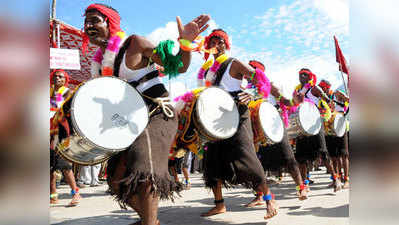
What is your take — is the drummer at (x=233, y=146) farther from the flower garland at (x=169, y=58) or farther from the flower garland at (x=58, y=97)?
the flower garland at (x=58, y=97)

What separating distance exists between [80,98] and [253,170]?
71.1 inches

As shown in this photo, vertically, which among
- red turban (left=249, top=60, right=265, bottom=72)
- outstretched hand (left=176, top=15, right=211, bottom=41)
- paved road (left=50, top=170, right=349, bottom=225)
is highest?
red turban (left=249, top=60, right=265, bottom=72)

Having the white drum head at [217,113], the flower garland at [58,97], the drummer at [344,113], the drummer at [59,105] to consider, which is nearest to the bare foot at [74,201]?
the drummer at [59,105]

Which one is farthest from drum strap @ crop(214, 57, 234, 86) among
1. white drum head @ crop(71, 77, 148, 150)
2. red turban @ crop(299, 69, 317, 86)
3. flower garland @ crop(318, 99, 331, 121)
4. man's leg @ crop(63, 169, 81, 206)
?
flower garland @ crop(318, 99, 331, 121)

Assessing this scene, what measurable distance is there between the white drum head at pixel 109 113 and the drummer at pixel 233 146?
129 cm

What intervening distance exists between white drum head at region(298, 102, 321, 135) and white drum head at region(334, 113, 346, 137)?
80 cm

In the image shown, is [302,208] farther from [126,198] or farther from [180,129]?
[126,198]

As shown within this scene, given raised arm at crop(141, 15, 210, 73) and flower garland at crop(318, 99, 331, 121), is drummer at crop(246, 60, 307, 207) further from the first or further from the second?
raised arm at crop(141, 15, 210, 73)

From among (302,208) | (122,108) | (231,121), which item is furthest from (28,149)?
(302,208)

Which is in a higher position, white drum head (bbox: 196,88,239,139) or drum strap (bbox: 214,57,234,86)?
drum strap (bbox: 214,57,234,86)

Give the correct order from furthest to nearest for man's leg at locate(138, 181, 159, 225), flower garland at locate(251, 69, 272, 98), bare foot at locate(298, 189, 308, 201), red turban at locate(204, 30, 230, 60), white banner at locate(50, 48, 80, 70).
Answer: white banner at locate(50, 48, 80, 70)
bare foot at locate(298, 189, 308, 201)
red turban at locate(204, 30, 230, 60)
flower garland at locate(251, 69, 272, 98)
man's leg at locate(138, 181, 159, 225)

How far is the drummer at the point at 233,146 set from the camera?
9.85ft

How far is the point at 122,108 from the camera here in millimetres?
1937

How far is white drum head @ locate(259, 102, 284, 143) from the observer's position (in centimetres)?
352
